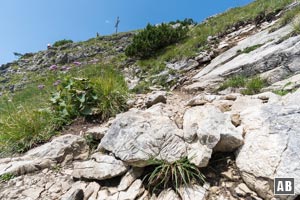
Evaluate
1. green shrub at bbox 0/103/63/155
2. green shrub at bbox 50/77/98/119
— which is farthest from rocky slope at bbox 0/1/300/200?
green shrub at bbox 50/77/98/119

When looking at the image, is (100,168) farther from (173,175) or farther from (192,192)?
(192,192)

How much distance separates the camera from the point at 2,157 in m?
4.95

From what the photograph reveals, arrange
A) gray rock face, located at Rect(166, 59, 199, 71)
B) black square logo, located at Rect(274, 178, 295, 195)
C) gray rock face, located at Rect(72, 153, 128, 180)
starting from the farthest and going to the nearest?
1. gray rock face, located at Rect(166, 59, 199, 71)
2. gray rock face, located at Rect(72, 153, 128, 180)
3. black square logo, located at Rect(274, 178, 295, 195)

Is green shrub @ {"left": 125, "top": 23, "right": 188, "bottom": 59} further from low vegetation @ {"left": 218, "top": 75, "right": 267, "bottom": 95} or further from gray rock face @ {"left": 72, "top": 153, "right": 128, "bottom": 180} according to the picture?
gray rock face @ {"left": 72, "top": 153, "right": 128, "bottom": 180}

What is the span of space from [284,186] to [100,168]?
8.08 ft

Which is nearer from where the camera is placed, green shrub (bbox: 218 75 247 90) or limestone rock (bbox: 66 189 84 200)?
limestone rock (bbox: 66 189 84 200)

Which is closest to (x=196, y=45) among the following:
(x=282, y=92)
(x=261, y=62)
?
(x=261, y=62)

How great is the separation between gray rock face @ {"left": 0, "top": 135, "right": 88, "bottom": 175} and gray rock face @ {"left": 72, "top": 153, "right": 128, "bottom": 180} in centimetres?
65

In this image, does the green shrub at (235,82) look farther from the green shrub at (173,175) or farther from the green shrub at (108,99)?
the green shrub at (173,175)

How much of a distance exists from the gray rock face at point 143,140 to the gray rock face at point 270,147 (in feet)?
2.91

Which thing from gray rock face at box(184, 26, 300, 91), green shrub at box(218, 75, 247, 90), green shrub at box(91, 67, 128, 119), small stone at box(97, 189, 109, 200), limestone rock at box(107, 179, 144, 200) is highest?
gray rock face at box(184, 26, 300, 91)

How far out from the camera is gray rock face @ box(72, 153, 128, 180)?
3571 millimetres

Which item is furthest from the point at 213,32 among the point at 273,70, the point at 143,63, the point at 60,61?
the point at 60,61

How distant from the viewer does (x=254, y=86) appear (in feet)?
18.5
